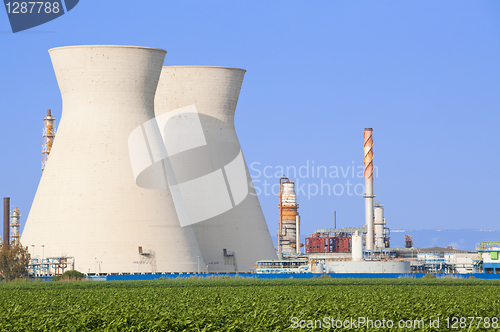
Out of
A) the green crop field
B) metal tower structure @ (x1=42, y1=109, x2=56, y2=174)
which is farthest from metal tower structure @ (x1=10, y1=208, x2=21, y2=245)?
the green crop field

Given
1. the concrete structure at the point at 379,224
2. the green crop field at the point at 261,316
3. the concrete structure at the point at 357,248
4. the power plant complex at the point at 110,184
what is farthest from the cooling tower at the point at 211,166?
the green crop field at the point at 261,316

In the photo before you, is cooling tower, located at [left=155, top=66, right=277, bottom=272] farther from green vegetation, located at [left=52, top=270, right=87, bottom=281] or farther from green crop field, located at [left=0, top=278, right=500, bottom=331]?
green crop field, located at [left=0, top=278, right=500, bottom=331]

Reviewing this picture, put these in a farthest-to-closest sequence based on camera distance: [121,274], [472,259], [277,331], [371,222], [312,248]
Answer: [312,248], [371,222], [472,259], [121,274], [277,331]

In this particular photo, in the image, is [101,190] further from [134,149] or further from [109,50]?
[109,50]

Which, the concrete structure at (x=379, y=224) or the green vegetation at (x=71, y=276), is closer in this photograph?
the green vegetation at (x=71, y=276)

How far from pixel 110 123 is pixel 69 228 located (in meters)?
6.46

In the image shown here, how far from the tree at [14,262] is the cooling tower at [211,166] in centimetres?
1181

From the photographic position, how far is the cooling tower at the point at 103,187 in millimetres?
43688

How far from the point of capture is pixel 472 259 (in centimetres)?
6712

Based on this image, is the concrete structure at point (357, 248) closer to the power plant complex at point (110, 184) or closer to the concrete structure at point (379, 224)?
the power plant complex at point (110, 184)

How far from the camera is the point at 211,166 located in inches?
2141

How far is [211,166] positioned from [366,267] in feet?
46.0

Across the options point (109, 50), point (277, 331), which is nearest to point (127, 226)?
point (109, 50)

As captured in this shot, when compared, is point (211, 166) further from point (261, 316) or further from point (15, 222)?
point (261, 316)
